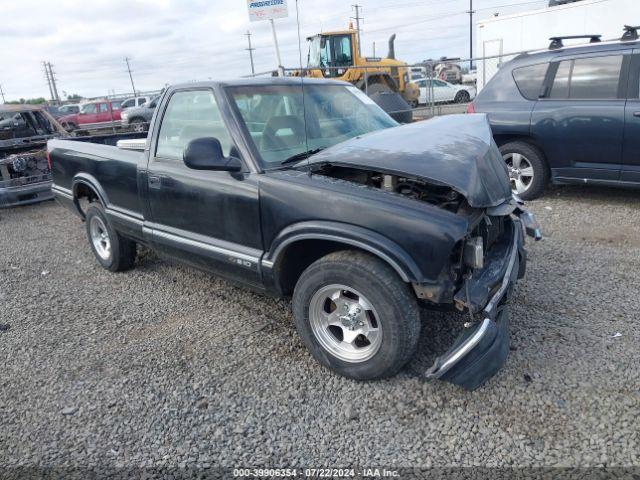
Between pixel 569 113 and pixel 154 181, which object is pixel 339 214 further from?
pixel 569 113

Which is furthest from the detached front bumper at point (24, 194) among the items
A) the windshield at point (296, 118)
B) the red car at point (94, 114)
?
the red car at point (94, 114)

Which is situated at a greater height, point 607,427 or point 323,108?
point 323,108

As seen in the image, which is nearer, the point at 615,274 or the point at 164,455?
the point at 164,455

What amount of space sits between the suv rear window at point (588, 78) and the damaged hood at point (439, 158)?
3227 mm

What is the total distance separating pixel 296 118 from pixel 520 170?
3.97m

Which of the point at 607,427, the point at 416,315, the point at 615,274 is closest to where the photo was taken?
the point at 607,427

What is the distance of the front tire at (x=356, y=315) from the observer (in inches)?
105

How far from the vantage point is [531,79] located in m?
6.29

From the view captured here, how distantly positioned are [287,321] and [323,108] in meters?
1.68

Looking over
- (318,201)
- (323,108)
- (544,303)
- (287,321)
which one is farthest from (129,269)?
(544,303)

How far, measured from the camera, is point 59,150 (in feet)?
17.1

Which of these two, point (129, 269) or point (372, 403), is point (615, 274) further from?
point (129, 269)

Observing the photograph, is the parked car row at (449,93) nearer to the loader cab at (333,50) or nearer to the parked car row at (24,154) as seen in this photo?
the loader cab at (333,50)

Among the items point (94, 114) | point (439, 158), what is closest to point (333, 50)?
point (94, 114)
